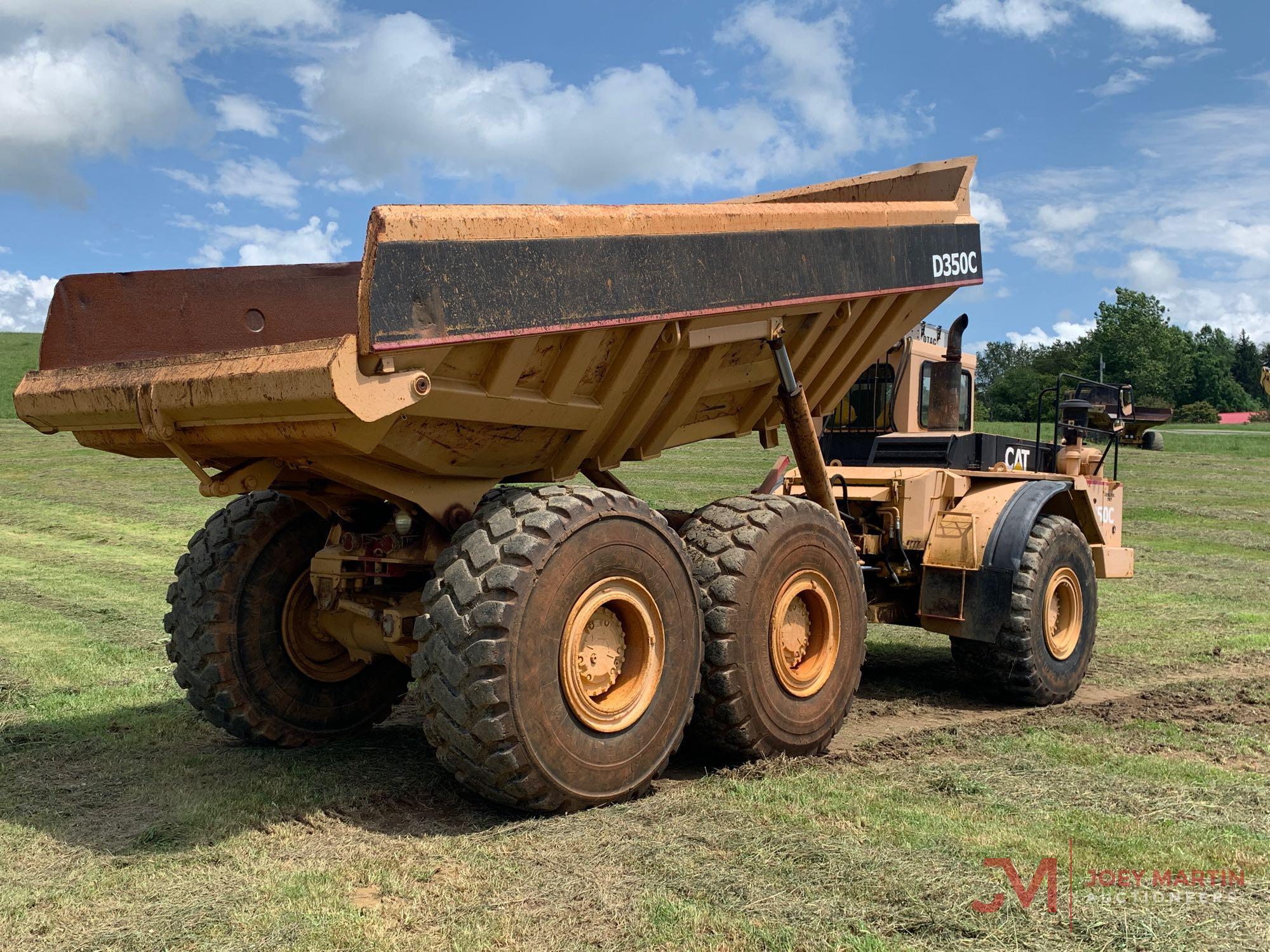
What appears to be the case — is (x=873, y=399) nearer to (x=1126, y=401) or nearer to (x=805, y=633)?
(x=1126, y=401)

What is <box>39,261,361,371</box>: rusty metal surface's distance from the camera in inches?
197

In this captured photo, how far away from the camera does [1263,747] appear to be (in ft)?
19.3

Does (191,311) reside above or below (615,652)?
above

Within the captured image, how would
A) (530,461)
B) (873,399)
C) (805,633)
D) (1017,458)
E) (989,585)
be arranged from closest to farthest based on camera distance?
1. (530,461)
2. (805,633)
3. (989,585)
4. (873,399)
5. (1017,458)

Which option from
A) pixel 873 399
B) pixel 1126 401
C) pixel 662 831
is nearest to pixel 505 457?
pixel 662 831

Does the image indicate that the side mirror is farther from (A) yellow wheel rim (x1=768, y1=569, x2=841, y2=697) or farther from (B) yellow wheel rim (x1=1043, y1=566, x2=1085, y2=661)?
(A) yellow wheel rim (x1=768, y1=569, x2=841, y2=697)

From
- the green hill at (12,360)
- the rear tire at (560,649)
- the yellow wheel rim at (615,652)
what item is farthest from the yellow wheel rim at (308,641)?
the green hill at (12,360)

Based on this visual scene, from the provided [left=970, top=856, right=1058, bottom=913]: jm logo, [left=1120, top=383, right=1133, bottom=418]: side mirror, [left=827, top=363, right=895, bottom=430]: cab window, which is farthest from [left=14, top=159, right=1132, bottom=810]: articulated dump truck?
[left=1120, top=383, right=1133, bottom=418]: side mirror

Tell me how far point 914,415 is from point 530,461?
3.62 meters

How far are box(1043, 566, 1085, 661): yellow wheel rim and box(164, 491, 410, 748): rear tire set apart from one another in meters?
4.47

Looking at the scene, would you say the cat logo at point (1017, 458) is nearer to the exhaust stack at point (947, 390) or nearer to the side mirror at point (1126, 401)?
the exhaust stack at point (947, 390)

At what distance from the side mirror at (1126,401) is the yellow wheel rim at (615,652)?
526 centimetres

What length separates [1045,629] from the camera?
23.5 feet

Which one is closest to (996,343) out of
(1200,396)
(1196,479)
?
(1200,396)
